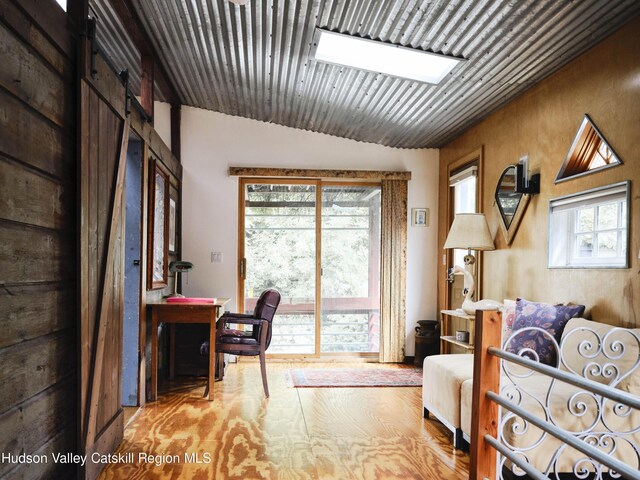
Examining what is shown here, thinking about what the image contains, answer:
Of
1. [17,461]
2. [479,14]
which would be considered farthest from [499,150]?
[17,461]

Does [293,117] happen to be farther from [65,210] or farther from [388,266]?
[65,210]

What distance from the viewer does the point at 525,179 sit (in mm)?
3893

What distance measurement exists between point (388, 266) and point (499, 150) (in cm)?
197

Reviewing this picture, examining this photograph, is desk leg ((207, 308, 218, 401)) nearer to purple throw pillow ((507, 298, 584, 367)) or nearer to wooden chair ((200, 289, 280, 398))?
wooden chair ((200, 289, 280, 398))

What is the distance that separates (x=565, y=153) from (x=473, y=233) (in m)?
1.09

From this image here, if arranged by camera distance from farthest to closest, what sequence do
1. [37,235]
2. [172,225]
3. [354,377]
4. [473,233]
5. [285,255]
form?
[285,255]
[172,225]
[354,377]
[473,233]
[37,235]

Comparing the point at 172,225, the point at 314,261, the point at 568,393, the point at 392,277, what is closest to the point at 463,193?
the point at 392,277

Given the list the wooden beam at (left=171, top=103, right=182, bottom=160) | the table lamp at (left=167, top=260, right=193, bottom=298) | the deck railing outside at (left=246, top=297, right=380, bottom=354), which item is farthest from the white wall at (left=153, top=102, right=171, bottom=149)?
the deck railing outside at (left=246, top=297, right=380, bottom=354)

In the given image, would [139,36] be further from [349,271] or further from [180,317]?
[349,271]

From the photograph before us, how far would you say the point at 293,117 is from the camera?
555 centimetres

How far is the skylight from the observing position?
138 inches

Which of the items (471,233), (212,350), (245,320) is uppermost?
(471,233)

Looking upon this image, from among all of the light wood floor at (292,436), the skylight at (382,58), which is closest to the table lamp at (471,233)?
the skylight at (382,58)

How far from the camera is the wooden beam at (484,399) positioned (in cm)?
183
